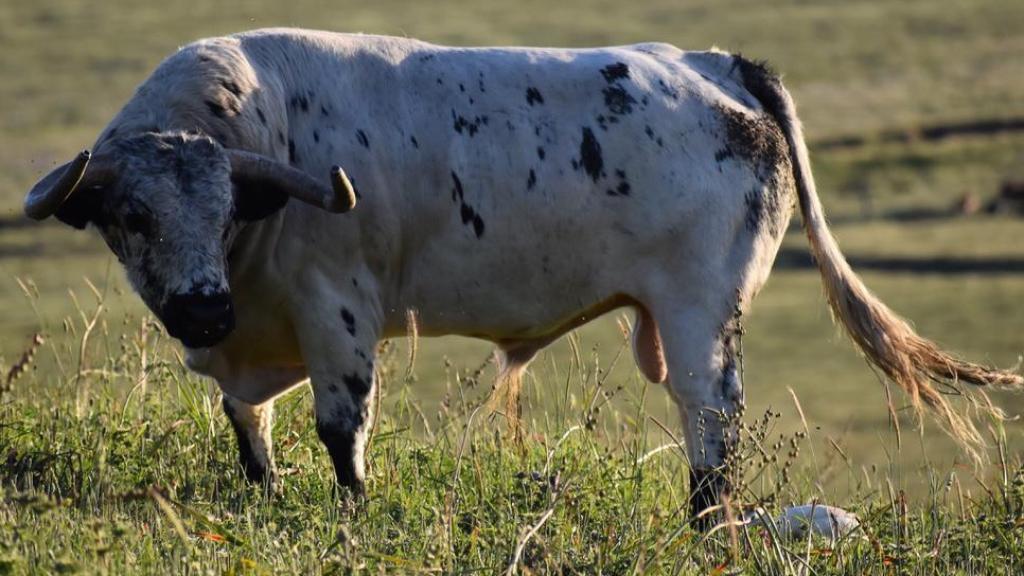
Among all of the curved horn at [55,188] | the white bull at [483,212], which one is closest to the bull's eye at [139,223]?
the white bull at [483,212]

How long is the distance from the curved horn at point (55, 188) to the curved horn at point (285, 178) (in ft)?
1.88

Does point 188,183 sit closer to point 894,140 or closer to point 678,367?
point 678,367

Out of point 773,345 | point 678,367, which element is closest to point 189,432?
point 678,367

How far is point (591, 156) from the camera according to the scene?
7.78 meters

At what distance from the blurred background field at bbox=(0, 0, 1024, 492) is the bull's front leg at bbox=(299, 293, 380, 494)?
1134 millimetres

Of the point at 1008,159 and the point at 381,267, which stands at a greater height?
the point at 381,267

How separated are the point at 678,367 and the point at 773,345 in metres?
32.3

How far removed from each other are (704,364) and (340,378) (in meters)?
1.60

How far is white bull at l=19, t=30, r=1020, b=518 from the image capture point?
7289mm

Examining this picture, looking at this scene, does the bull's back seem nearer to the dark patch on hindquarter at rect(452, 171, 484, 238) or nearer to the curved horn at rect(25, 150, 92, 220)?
the dark patch on hindquarter at rect(452, 171, 484, 238)

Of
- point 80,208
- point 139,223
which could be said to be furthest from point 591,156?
point 80,208

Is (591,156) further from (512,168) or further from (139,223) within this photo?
(139,223)

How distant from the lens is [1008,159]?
2298 inches

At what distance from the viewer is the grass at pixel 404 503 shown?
5.46m
